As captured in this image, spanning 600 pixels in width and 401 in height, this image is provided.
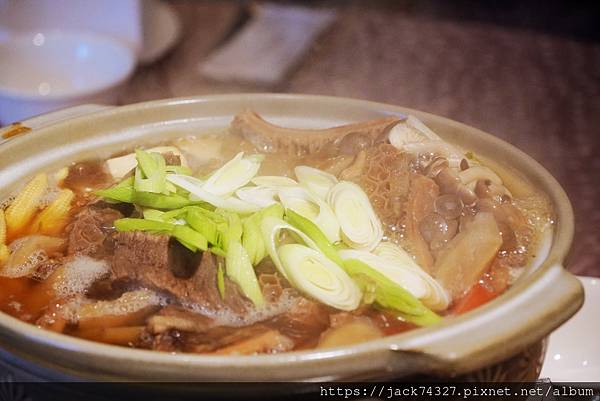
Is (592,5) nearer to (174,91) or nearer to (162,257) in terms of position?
(174,91)

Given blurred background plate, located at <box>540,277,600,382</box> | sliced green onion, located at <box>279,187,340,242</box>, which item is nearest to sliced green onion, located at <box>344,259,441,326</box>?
sliced green onion, located at <box>279,187,340,242</box>

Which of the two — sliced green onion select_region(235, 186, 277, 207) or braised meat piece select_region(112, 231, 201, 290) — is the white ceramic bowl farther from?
braised meat piece select_region(112, 231, 201, 290)

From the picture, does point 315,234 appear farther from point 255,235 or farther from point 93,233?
point 93,233

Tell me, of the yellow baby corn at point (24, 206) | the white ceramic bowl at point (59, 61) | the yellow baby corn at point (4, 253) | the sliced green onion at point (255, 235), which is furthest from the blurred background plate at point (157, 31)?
the sliced green onion at point (255, 235)

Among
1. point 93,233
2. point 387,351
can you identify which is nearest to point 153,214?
point 93,233

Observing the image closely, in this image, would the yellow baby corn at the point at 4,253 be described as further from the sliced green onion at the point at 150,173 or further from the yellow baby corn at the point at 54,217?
the sliced green onion at the point at 150,173

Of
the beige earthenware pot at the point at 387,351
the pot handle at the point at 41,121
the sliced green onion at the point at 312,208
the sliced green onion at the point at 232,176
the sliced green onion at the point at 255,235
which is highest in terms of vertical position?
the beige earthenware pot at the point at 387,351
